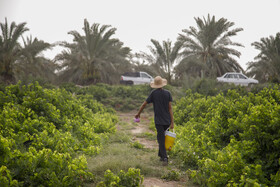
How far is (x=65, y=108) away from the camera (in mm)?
7754

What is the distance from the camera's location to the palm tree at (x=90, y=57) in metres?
20.6

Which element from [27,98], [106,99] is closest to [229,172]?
[27,98]

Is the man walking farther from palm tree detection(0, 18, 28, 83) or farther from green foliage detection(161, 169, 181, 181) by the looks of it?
palm tree detection(0, 18, 28, 83)

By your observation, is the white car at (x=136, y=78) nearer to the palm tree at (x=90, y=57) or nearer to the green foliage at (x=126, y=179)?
the palm tree at (x=90, y=57)

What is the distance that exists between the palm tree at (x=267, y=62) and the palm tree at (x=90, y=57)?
11.5 meters

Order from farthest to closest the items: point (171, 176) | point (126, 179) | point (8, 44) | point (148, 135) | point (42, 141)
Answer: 1. point (8, 44)
2. point (148, 135)
3. point (42, 141)
4. point (171, 176)
5. point (126, 179)

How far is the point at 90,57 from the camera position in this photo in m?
21.5

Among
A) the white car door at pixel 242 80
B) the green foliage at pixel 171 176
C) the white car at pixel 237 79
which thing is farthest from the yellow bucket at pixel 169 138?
the white car door at pixel 242 80

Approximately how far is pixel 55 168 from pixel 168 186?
5.47 ft

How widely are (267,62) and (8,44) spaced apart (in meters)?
19.2

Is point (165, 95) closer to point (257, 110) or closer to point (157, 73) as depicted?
point (257, 110)

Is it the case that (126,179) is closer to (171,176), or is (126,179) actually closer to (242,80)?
(171,176)

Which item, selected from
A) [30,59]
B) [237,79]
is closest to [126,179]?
[30,59]

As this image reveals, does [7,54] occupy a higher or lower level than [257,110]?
higher
